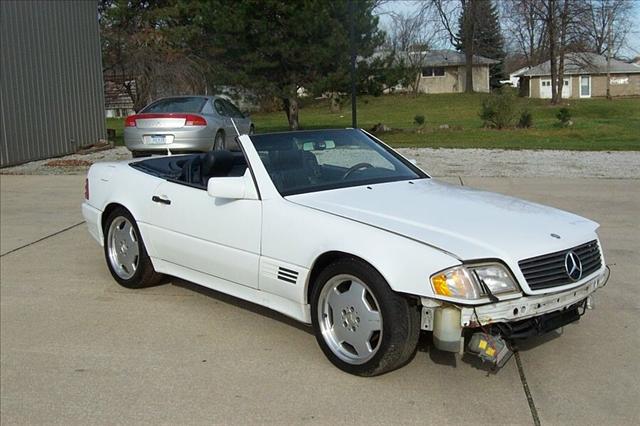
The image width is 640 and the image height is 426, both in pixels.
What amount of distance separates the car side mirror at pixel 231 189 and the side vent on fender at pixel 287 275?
55cm

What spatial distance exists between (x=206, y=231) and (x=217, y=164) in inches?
35.3

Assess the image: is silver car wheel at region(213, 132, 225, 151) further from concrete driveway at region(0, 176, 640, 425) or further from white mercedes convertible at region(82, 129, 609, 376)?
white mercedes convertible at region(82, 129, 609, 376)

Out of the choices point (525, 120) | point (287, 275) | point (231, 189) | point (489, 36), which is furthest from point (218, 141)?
point (489, 36)

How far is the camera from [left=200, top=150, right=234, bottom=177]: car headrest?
529 cm

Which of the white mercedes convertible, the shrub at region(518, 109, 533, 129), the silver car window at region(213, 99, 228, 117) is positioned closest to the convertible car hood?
the white mercedes convertible

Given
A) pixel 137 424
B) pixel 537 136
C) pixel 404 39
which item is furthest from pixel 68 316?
pixel 404 39

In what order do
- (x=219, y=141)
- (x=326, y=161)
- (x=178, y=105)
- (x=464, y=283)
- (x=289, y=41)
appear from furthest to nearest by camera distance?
1. (x=289, y=41)
2. (x=219, y=141)
3. (x=178, y=105)
4. (x=326, y=161)
5. (x=464, y=283)

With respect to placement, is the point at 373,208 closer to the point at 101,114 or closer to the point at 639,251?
the point at 639,251

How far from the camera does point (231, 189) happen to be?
432cm

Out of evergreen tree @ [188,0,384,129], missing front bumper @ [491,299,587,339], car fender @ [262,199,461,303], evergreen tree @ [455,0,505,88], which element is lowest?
missing front bumper @ [491,299,587,339]

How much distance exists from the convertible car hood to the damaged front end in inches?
10.0

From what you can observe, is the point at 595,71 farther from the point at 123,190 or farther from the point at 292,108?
the point at 123,190

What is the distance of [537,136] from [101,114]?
1358cm

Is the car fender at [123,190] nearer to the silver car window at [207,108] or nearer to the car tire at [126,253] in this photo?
the car tire at [126,253]
